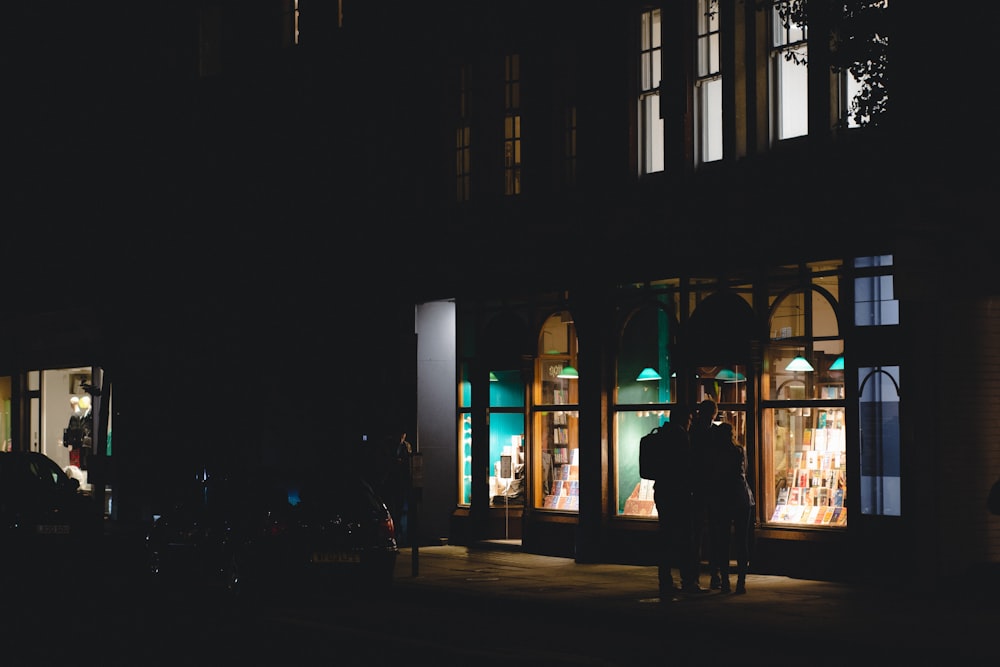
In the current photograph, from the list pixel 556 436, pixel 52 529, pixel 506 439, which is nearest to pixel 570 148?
pixel 556 436

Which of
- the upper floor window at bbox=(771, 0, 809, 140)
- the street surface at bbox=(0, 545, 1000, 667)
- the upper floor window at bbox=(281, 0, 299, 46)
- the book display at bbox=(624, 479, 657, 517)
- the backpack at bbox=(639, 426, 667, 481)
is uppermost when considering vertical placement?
the upper floor window at bbox=(281, 0, 299, 46)

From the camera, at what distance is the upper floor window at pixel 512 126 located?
73.4ft

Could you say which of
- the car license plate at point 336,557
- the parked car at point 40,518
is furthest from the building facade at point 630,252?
the car license plate at point 336,557

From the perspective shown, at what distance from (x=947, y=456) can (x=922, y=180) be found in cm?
302

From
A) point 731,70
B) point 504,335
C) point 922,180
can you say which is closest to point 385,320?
point 504,335

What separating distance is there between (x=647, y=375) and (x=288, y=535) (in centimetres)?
644

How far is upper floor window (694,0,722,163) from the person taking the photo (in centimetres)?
1947

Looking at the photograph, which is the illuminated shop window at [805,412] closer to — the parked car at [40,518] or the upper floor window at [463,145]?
the upper floor window at [463,145]

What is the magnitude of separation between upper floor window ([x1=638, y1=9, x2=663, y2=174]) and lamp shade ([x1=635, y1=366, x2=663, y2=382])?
260 cm

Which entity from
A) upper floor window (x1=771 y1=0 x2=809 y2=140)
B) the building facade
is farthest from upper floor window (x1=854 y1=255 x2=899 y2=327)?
upper floor window (x1=771 y1=0 x2=809 y2=140)

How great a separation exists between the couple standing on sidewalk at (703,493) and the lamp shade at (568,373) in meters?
5.15

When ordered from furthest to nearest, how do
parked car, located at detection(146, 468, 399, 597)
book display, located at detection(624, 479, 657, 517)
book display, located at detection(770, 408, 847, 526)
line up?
book display, located at detection(624, 479, 657, 517) < book display, located at detection(770, 408, 847, 526) < parked car, located at detection(146, 468, 399, 597)

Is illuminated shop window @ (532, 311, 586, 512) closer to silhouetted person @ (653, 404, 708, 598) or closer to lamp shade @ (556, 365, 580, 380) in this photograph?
lamp shade @ (556, 365, 580, 380)

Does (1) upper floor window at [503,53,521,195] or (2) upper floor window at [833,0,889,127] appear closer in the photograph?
(2) upper floor window at [833,0,889,127]
